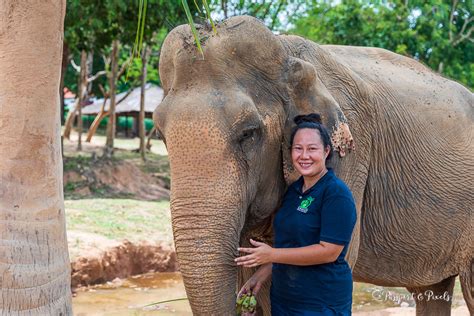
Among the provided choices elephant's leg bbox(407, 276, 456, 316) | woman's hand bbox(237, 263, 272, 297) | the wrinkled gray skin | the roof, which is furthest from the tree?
the roof

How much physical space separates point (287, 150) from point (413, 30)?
12660 mm

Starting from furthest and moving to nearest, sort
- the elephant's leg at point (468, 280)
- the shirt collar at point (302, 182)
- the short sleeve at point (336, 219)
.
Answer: the elephant's leg at point (468, 280), the shirt collar at point (302, 182), the short sleeve at point (336, 219)

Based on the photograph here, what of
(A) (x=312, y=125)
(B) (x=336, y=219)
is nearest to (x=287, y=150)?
(A) (x=312, y=125)

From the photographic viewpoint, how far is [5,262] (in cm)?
273

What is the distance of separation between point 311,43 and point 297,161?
1.01 m

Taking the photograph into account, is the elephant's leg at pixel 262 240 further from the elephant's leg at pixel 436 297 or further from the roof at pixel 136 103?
the roof at pixel 136 103

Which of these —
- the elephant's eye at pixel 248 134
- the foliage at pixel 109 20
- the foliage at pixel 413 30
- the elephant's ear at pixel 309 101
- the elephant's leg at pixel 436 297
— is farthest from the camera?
the foliage at pixel 413 30

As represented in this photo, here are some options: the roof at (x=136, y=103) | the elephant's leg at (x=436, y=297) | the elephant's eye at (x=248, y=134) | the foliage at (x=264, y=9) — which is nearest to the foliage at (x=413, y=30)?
the foliage at (x=264, y=9)

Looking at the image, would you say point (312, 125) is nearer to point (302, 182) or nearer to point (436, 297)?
point (302, 182)

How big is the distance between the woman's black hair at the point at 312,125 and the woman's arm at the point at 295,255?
381 millimetres

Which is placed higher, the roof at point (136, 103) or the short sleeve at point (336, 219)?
the short sleeve at point (336, 219)

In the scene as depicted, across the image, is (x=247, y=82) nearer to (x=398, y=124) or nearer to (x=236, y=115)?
(x=236, y=115)

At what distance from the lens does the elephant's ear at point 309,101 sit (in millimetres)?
3230

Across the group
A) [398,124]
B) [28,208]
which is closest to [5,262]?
[28,208]
